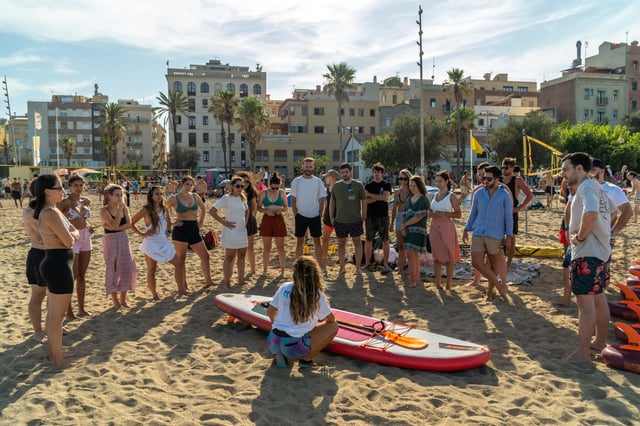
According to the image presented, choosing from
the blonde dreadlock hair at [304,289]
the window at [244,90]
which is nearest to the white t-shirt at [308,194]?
the blonde dreadlock hair at [304,289]

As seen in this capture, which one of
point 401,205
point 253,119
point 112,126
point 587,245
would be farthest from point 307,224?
point 112,126

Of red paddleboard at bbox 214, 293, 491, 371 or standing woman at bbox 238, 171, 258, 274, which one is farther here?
standing woman at bbox 238, 171, 258, 274

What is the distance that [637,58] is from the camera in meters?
66.1

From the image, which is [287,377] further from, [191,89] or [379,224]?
[191,89]

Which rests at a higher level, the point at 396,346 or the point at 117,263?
the point at 117,263

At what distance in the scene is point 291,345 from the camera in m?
4.66

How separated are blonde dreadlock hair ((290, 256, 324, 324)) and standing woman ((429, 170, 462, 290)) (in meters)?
3.48

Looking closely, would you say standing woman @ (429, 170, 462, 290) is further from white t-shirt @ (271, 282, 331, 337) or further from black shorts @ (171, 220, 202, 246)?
black shorts @ (171, 220, 202, 246)

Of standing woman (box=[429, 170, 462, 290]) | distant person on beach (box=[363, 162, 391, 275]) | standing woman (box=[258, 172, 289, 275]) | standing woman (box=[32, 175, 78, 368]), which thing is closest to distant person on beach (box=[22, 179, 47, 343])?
standing woman (box=[32, 175, 78, 368])

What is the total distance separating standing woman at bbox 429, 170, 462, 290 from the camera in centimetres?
750

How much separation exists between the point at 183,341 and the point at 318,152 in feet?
213

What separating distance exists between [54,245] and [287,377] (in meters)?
2.51

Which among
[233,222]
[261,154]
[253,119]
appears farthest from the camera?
Answer: [261,154]

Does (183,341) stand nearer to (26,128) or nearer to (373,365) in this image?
(373,365)
